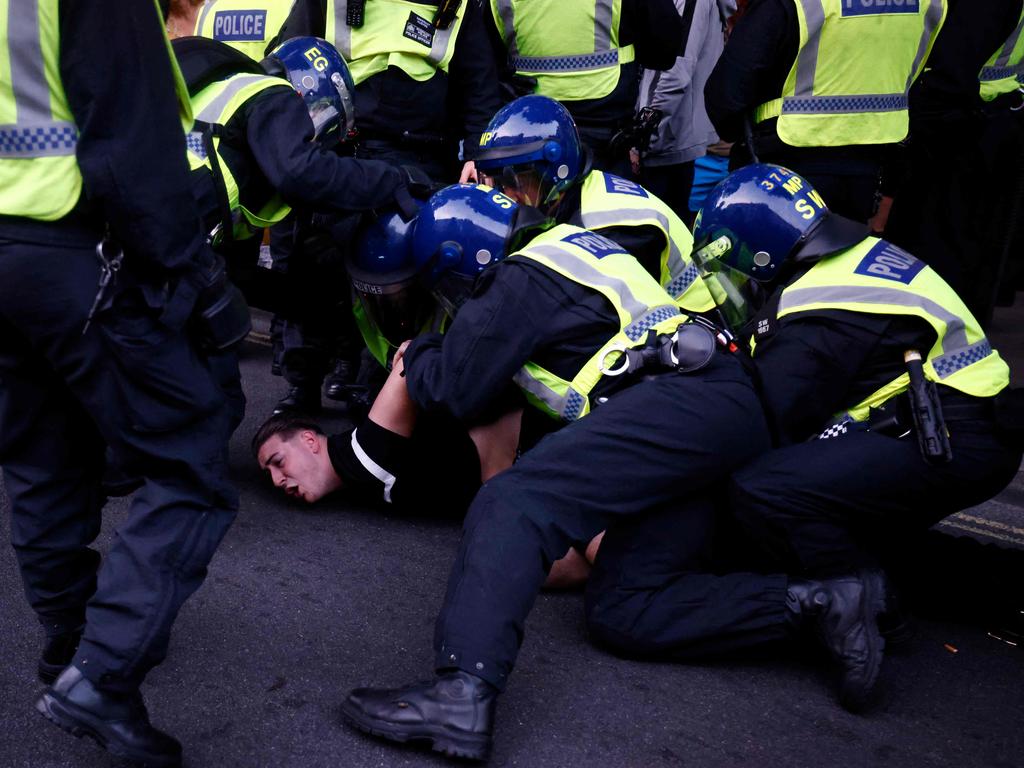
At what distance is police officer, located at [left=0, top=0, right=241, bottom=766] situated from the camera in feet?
6.16

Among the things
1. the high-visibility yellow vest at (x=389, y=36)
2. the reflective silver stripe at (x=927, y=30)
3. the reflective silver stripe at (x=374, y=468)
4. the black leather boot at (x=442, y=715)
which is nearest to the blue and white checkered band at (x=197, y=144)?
the reflective silver stripe at (x=374, y=468)

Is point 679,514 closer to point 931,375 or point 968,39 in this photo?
point 931,375

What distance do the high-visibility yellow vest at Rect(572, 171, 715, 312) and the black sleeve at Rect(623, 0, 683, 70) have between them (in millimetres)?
928

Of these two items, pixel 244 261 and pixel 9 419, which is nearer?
pixel 9 419

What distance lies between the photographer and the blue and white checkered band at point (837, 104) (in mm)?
3826

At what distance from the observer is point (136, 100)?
1899 millimetres

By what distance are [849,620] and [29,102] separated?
1.93 metres

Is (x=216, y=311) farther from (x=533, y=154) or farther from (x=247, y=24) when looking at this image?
(x=247, y=24)

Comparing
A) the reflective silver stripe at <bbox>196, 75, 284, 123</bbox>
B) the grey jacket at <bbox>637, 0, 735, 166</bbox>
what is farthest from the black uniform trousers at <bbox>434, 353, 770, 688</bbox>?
the grey jacket at <bbox>637, 0, 735, 166</bbox>

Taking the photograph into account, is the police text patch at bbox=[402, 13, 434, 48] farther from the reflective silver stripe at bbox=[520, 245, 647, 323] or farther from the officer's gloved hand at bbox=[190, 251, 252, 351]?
the officer's gloved hand at bbox=[190, 251, 252, 351]

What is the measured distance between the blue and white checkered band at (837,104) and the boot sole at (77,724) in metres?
2.90

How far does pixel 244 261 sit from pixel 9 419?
5.68 ft

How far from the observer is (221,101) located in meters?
2.83

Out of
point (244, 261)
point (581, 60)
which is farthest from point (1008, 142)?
point (244, 261)
